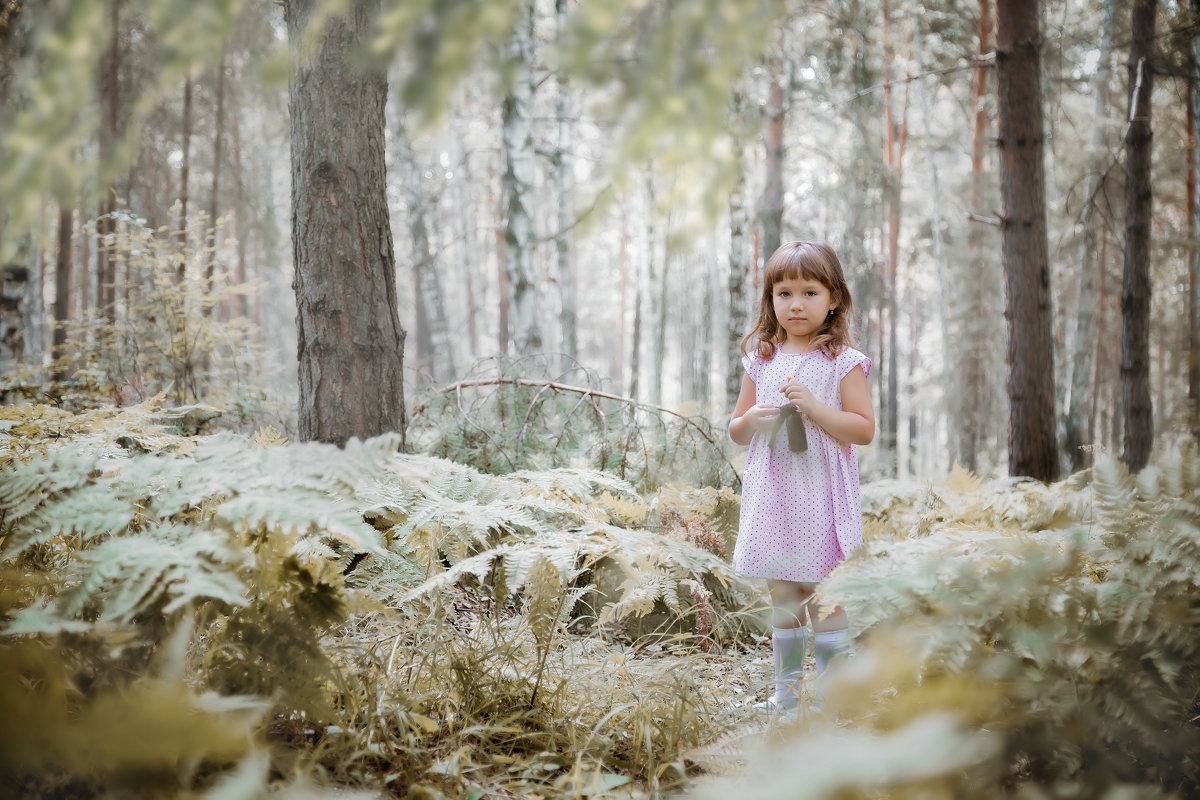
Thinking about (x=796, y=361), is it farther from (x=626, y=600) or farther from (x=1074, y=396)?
(x=1074, y=396)

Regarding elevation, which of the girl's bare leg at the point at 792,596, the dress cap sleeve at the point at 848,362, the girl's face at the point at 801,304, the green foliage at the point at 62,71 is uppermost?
the green foliage at the point at 62,71

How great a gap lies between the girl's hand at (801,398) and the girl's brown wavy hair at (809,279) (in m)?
0.29

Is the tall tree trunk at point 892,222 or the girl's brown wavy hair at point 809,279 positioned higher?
the tall tree trunk at point 892,222

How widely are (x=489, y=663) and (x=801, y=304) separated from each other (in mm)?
1706

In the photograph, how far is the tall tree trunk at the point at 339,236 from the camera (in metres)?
2.94

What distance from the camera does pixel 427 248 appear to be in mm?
14297

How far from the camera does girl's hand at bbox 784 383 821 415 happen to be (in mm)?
2463

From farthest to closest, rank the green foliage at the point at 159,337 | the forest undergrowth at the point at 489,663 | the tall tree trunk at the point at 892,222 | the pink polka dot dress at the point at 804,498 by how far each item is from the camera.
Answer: the tall tree trunk at the point at 892,222, the green foliage at the point at 159,337, the pink polka dot dress at the point at 804,498, the forest undergrowth at the point at 489,663

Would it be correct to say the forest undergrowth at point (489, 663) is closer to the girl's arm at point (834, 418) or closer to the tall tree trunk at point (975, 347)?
the girl's arm at point (834, 418)

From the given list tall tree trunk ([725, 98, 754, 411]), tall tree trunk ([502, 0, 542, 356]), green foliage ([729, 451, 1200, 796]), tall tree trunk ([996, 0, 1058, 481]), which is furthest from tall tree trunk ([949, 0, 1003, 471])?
green foliage ([729, 451, 1200, 796])

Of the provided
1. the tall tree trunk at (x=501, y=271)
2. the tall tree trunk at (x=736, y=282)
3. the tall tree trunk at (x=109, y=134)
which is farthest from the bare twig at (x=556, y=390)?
the tall tree trunk at (x=736, y=282)

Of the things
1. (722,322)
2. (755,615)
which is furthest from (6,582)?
(722,322)

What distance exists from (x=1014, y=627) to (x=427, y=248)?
14.0 m

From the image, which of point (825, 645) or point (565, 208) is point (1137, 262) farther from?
point (565, 208)
